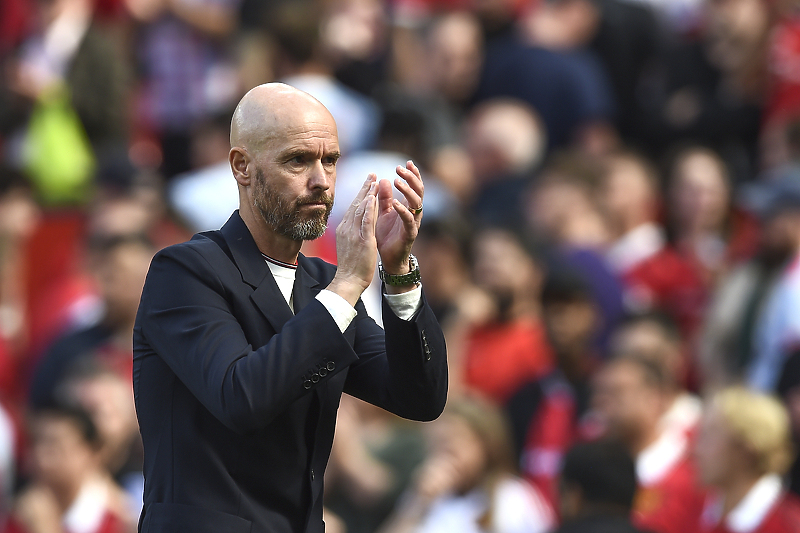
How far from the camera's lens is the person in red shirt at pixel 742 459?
5.36m

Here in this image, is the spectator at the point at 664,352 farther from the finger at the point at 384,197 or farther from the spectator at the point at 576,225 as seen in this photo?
the finger at the point at 384,197

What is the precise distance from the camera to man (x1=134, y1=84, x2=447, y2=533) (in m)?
2.67

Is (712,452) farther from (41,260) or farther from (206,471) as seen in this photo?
(41,260)

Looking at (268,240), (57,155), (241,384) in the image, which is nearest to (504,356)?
(57,155)

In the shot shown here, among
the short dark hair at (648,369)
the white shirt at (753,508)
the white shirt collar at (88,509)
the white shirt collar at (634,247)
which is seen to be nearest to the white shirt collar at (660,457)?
the short dark hair at (648,369)

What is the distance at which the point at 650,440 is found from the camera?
19.2 ft

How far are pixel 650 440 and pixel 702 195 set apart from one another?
266 cm

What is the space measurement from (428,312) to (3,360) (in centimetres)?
533

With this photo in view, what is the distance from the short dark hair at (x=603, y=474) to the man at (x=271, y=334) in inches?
85.5

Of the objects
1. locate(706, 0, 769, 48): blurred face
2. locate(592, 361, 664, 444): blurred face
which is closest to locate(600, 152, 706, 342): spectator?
locate(706, 0, 769, 48): blurred face

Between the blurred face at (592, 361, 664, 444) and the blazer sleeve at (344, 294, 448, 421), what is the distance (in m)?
3.01

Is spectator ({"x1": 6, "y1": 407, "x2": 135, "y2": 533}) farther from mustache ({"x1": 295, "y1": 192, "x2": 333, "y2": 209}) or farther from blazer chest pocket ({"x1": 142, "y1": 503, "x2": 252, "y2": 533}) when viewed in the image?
mustache ({"x1": 295, "y1": 192, "x2": 333, "y2": 209})

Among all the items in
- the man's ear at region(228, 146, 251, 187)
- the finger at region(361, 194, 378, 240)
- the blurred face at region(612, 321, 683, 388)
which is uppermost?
the blurred face at region(612, 321, 683, 388)

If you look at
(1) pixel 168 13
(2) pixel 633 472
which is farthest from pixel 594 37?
(2) pixel 633 472
